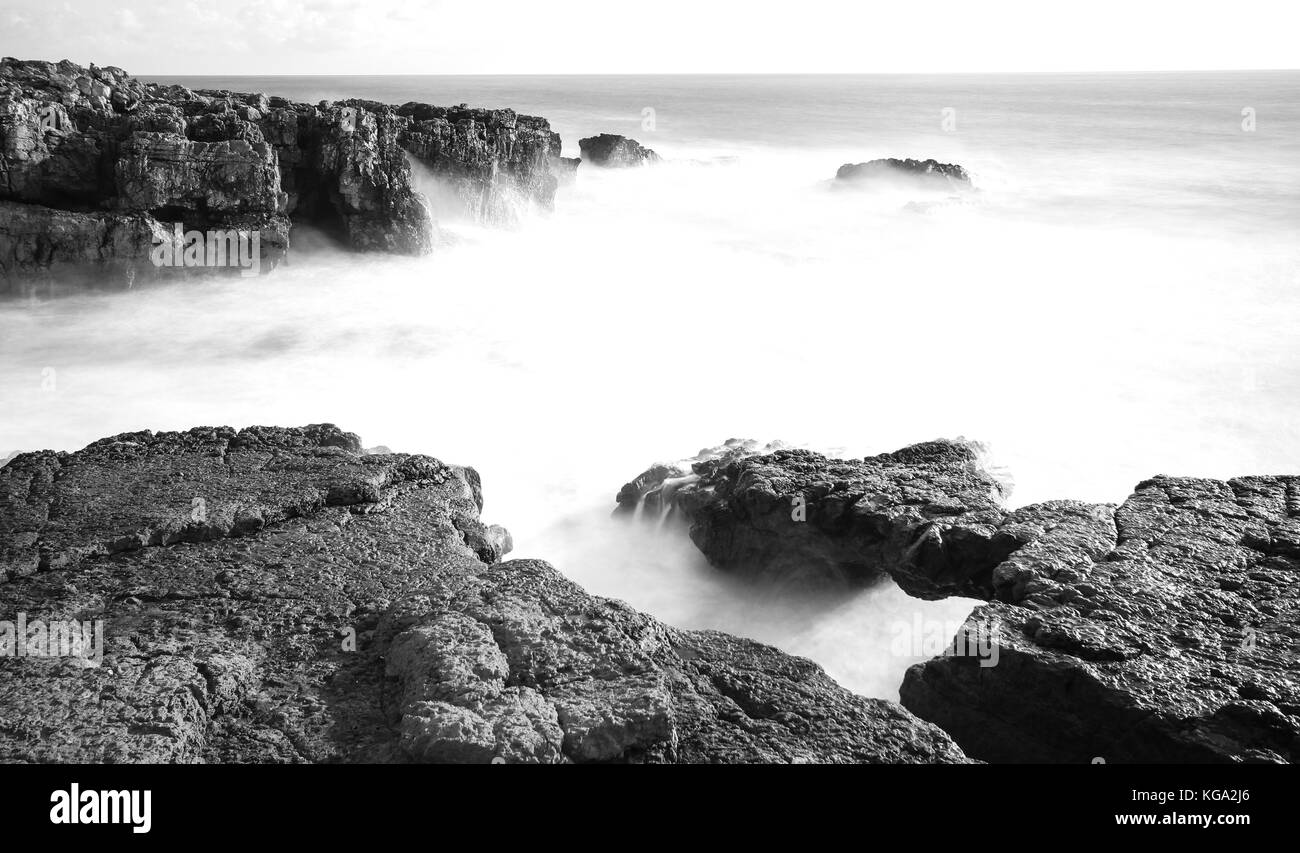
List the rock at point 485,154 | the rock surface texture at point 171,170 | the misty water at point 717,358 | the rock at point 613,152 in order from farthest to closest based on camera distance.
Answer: the rock at point 613,152, the rock at point 485,154, the rock surface texture at point 171,170, the misty water at point 717,358

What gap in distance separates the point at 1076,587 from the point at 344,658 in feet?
12.1

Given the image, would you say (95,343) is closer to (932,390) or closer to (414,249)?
(414,249)

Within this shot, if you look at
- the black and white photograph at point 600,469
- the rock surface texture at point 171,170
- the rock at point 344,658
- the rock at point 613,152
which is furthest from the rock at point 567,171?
the rock at point 344,658

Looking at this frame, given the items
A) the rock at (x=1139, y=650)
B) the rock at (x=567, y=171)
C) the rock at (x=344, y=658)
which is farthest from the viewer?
the rock at (x=567, y=171)

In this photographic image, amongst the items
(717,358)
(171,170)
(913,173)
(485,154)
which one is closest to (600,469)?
(717,358)

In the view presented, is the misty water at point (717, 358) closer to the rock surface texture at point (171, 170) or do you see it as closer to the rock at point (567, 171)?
the rock surface texture at point (171, 170)

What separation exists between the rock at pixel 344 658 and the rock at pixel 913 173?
27.8 meters

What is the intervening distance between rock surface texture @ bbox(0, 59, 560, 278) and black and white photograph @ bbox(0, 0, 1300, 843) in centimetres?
7

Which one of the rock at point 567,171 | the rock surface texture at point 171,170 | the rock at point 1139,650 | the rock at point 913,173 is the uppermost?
the rock at point 913,173

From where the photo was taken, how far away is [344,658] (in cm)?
419

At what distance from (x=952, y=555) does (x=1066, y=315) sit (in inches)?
466

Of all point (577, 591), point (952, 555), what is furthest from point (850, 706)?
point (952, 555)

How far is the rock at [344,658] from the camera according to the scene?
3600 millimetres
